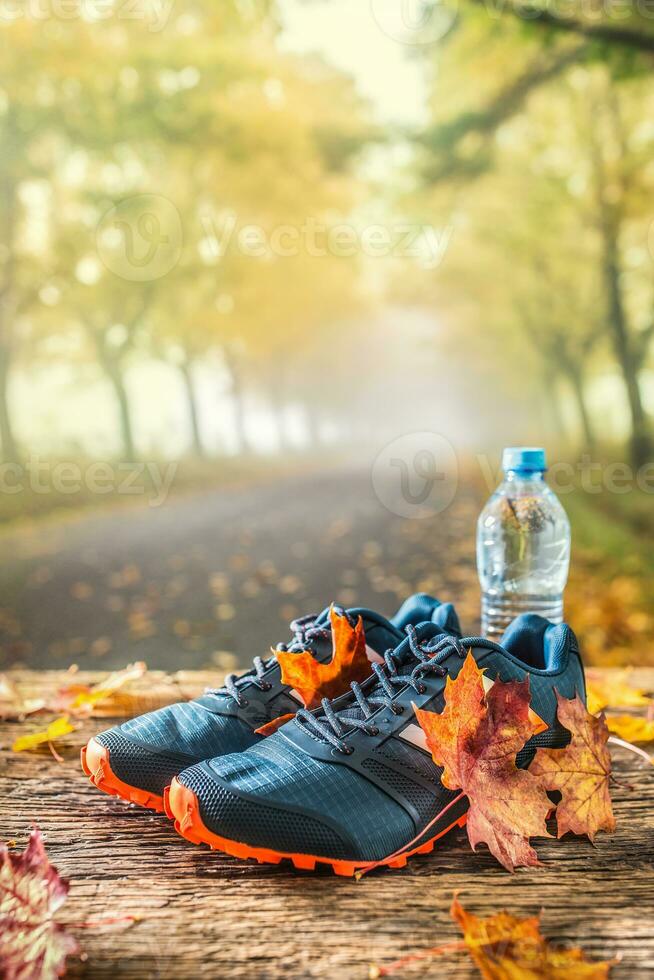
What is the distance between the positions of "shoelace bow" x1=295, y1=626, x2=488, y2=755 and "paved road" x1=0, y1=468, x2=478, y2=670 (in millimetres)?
2889

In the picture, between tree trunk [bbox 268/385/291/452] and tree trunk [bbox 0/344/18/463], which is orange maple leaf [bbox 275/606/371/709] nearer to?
tree trunk [bbox 0/344/18/463]

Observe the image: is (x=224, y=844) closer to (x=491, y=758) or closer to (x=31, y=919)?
(x=31, y=919)

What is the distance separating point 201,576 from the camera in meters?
5.61

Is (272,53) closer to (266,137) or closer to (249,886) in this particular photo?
(266,137)

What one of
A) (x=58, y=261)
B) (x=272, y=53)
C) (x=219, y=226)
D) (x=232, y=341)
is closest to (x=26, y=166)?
(x=58, y=261)

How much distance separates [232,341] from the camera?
1213 cm

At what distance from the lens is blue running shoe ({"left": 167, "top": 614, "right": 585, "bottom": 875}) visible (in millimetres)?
862

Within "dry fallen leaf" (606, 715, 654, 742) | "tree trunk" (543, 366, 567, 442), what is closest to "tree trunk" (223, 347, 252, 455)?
"tree trunk" (543, 366, 567, 442)

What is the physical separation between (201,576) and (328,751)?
477 centimetres

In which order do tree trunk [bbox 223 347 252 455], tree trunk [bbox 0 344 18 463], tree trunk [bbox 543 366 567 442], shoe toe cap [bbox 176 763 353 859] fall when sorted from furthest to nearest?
1. tree trunk [bbox 543 366 567 442]
2. tree trunk [bbox 223 347 252 455]
3. tree trunk [bbox 0 344 18 463]
4. shoe toe cap [bbox 176 763 353 859]

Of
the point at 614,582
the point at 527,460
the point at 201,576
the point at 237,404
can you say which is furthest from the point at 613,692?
the point at 237,404

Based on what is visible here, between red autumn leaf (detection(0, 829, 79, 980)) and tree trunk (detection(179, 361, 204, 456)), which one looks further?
tree trunk (detection(179, 361, 204, 456))

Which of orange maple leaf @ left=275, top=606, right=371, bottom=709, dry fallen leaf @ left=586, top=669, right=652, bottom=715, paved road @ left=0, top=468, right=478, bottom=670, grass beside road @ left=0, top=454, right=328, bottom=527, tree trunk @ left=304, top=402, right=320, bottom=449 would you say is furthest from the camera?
tree trunk @ left=304, top=402, right=320, bottom=449

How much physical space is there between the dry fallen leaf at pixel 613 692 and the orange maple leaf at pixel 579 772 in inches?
14.9
